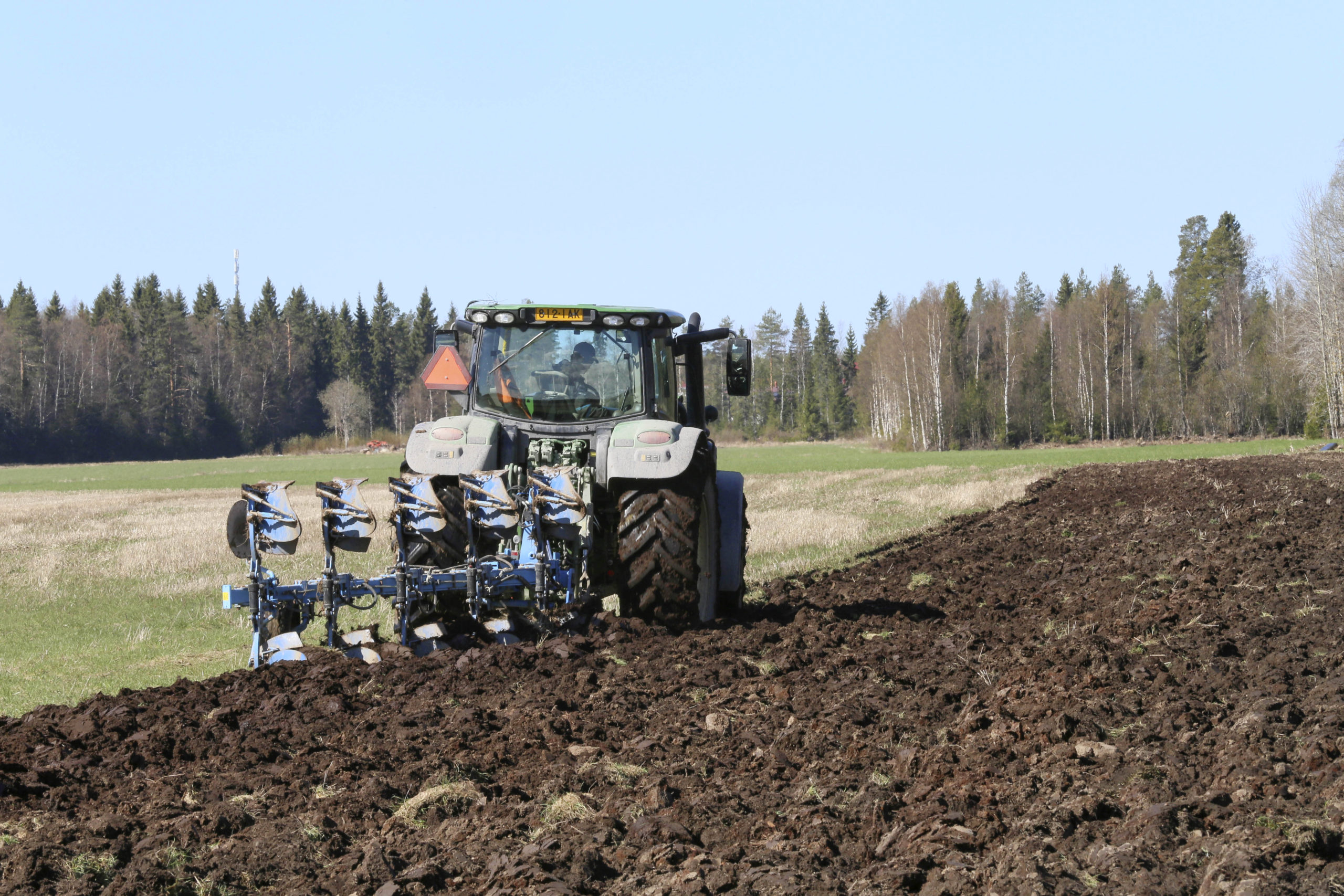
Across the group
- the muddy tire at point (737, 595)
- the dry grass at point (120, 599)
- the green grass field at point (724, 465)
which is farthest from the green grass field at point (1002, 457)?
the muddy tire at point (737, 595)

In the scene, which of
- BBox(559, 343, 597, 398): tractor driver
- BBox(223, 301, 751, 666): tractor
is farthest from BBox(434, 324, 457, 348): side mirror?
BBox(559, 343, 597, 398): tractor driver

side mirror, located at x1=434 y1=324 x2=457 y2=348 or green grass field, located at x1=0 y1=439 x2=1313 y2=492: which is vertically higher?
side mirror, located at x1=434 y1=324 x2=457 y2=348

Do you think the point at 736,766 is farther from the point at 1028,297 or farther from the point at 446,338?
the point at 1028,297

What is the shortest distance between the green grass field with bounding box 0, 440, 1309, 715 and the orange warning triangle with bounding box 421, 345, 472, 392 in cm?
259

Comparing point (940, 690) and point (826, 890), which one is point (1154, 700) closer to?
point (940, 690)

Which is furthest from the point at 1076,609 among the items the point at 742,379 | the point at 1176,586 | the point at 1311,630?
the point at 742,379

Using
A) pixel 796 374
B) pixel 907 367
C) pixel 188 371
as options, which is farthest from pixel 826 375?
pixel 188 371

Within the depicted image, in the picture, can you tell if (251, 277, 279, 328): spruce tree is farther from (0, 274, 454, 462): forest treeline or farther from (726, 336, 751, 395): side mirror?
(726, 336, 751, 395): side mirror

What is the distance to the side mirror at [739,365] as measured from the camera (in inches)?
330

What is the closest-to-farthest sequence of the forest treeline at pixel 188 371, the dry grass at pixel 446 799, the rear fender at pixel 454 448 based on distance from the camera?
1. the dry grass at pixel 446 799
2. the rear fender at pixel 454 448
3. the forest treeline at pixel 188 371

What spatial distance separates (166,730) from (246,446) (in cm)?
9439

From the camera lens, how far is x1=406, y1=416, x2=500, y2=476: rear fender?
7840 mm

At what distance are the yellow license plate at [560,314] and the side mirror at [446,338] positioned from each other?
0.64m

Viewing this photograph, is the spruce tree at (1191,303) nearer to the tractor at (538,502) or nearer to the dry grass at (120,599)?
the dry grass at (120,599)
